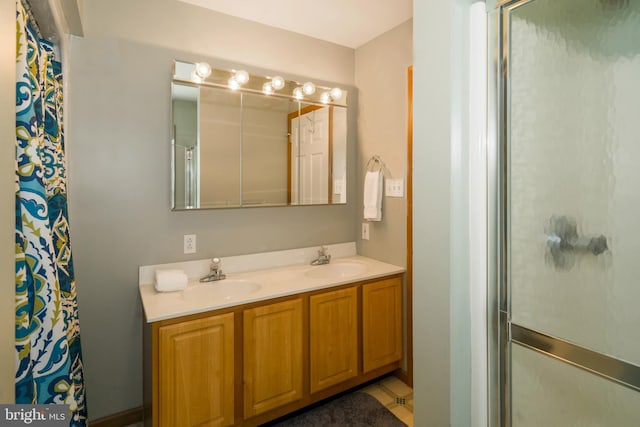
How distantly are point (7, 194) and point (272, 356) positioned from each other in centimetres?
150

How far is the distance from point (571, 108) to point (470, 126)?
240mm

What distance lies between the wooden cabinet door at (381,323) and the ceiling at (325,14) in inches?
71.2

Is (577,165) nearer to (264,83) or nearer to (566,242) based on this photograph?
(566,242)

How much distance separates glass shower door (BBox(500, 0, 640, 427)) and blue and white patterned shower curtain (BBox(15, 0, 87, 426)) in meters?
1.36

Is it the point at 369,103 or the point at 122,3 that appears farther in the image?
the point at 369,103

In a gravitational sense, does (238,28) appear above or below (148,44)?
above

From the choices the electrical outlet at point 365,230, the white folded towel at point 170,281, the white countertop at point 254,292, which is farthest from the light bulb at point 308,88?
the white folded towel at point 170,281

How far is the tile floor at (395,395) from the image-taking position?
6.88 feet

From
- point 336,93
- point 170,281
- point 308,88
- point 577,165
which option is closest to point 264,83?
point 308,88

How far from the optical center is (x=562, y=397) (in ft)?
2.91

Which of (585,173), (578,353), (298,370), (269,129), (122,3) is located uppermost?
(122,3)

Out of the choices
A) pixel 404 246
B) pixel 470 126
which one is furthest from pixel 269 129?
pixel 470 126

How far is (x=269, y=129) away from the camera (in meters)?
2.43

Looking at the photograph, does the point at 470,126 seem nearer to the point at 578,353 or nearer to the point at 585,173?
the point at 585,173
